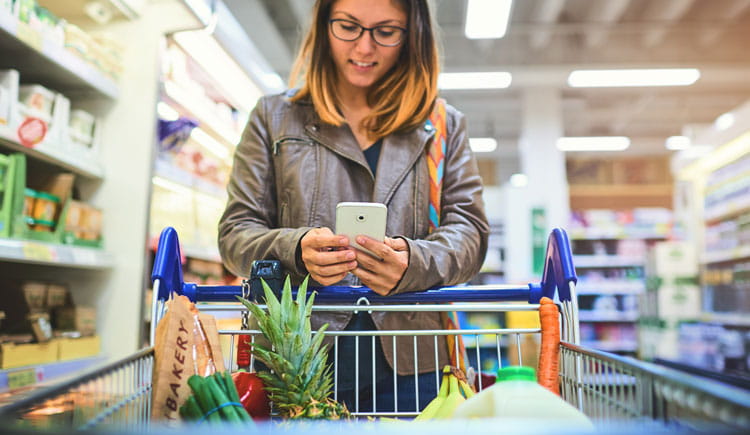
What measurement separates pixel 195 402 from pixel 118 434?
1.45 feet

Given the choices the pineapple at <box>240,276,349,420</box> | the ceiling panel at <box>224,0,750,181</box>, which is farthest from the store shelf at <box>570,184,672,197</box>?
the pineapple at <box>240,276,349,420</box>

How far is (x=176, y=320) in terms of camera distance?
3.16ft

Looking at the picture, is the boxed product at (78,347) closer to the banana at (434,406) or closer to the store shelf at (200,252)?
the store shelf at (200,252)

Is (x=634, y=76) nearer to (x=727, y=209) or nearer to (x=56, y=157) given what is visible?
(x=727, y=209)

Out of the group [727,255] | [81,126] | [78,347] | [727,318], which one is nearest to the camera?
[78,347]

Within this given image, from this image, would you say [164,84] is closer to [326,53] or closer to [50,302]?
[50,302]

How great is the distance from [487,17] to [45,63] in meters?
4.62

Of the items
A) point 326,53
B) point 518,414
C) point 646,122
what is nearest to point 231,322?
point 326,53

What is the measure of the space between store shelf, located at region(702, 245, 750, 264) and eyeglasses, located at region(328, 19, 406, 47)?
18.0 ft

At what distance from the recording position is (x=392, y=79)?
1.57m

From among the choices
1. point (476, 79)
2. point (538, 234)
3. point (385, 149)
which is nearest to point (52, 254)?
point (385, 149)

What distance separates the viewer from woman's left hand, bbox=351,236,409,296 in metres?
1.15

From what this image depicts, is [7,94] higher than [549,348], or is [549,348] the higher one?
[7,94]

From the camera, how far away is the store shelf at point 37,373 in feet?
6.63
